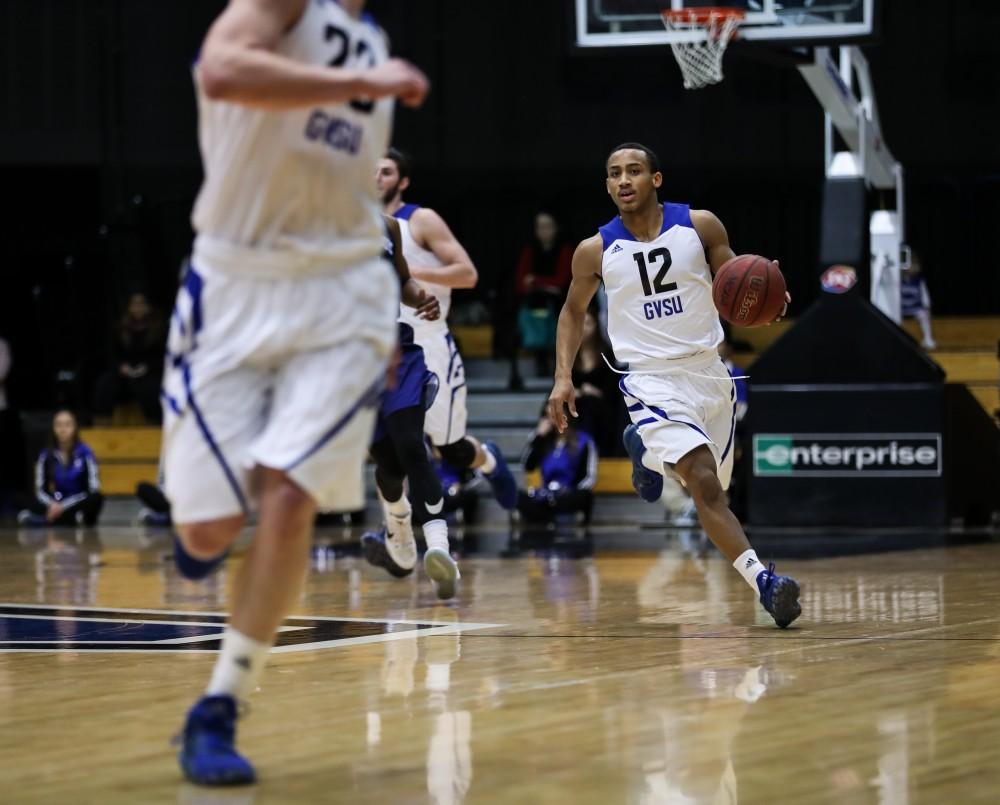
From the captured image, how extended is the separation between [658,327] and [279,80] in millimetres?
3507

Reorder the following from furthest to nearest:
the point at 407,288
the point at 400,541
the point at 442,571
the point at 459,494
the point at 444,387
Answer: the point at 459,494, the point at 444,387, the point at 400,541, the point at 442,571, the point at 407,288

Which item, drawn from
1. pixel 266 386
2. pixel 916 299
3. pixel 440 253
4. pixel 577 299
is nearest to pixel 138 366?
pixel 916 299

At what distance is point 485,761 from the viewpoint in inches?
147

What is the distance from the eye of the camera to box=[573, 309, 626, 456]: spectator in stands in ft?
45.3

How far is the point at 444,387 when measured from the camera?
867cm

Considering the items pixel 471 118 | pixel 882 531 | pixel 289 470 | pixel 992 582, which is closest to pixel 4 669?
pixel 289 470

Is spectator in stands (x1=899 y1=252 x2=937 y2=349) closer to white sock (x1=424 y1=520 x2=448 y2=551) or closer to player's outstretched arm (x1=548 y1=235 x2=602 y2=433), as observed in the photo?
white sock (x1=424 y1=520 x2=448 y2=551)

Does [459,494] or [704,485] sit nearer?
[704,485]

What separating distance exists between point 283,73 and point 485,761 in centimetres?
153

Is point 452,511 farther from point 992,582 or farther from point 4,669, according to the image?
point 4,669

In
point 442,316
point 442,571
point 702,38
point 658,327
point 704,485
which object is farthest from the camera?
point 702,38

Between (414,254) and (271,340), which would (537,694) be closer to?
(271,340)

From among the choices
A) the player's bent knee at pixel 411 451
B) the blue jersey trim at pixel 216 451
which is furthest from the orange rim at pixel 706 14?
the blue jersey trim at pixel 216 451

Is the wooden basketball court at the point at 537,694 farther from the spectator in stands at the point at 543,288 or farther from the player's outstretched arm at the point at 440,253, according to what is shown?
the spectator in stands at the point at 543,288
